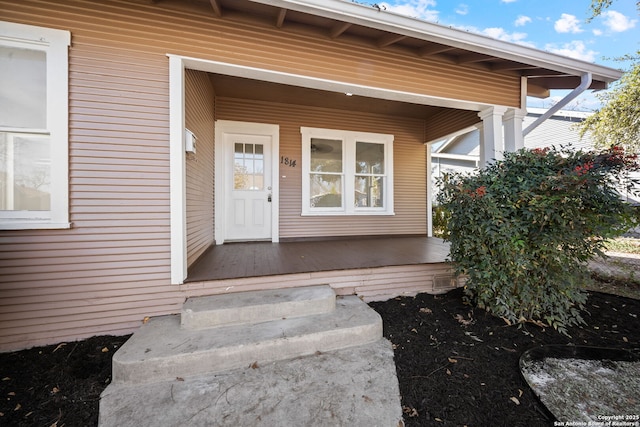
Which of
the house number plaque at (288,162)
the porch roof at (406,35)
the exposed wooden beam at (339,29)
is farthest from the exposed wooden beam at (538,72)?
the house number plaque at (288,162)

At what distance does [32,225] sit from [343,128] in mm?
4470

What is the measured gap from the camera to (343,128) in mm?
5035

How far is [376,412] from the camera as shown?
140 centimetres

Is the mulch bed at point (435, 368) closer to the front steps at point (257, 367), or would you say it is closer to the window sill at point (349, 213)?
the front steps at point (257, 367)

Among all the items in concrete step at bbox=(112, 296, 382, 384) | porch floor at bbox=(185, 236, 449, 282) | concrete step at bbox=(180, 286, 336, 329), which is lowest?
concrete step at bbox=(112, 296, 382, 384)

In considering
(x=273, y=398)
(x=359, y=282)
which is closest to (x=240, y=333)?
(x=273, y=398)

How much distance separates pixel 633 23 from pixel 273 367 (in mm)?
9885

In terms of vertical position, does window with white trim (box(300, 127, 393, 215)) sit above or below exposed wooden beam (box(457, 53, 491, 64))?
below

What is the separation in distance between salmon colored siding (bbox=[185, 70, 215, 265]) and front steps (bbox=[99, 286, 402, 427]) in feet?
3.44

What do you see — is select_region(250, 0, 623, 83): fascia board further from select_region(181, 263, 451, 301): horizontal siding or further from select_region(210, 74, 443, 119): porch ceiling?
select_region(181, 263, 451, 301): horizontal siding

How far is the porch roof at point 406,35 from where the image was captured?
7.57 ft

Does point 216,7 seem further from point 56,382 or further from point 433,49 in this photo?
point 56,382

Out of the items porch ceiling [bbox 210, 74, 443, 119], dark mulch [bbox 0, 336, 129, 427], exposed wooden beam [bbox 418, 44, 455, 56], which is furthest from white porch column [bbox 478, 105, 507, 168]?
dark mulch [bbox 0, 336, 129, 427]

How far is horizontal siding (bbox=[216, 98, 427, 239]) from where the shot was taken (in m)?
4.59
